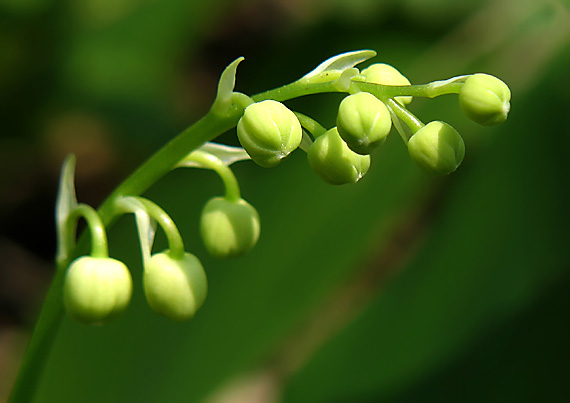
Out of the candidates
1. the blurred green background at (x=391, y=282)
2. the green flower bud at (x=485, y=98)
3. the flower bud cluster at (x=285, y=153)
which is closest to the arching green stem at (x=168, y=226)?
the flower bud cluster at (x=285, y=153)

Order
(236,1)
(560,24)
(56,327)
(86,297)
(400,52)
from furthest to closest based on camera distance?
(236,1)
(400,52)
(560,24)
(56,327)
(86,297)

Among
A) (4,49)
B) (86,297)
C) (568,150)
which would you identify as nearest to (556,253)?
(568,150)

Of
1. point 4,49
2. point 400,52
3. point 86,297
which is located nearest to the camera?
point 86,297

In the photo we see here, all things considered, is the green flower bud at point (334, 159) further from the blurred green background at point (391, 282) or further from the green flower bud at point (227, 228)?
the blurred green background at point (391, 282)

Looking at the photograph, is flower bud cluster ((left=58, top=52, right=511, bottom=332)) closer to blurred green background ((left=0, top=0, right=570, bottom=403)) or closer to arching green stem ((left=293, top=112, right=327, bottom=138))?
arching green stem ((left=293, top=112, right=327, bottom=138))

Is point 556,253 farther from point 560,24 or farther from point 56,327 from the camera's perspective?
point 56,327

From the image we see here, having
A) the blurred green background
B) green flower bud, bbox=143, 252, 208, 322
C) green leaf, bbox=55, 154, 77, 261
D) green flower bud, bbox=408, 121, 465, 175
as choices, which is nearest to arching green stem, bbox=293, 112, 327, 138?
green flower bud, bbox=408, 121, 465, 175

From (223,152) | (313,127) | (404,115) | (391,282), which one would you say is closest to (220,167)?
(223,152)
